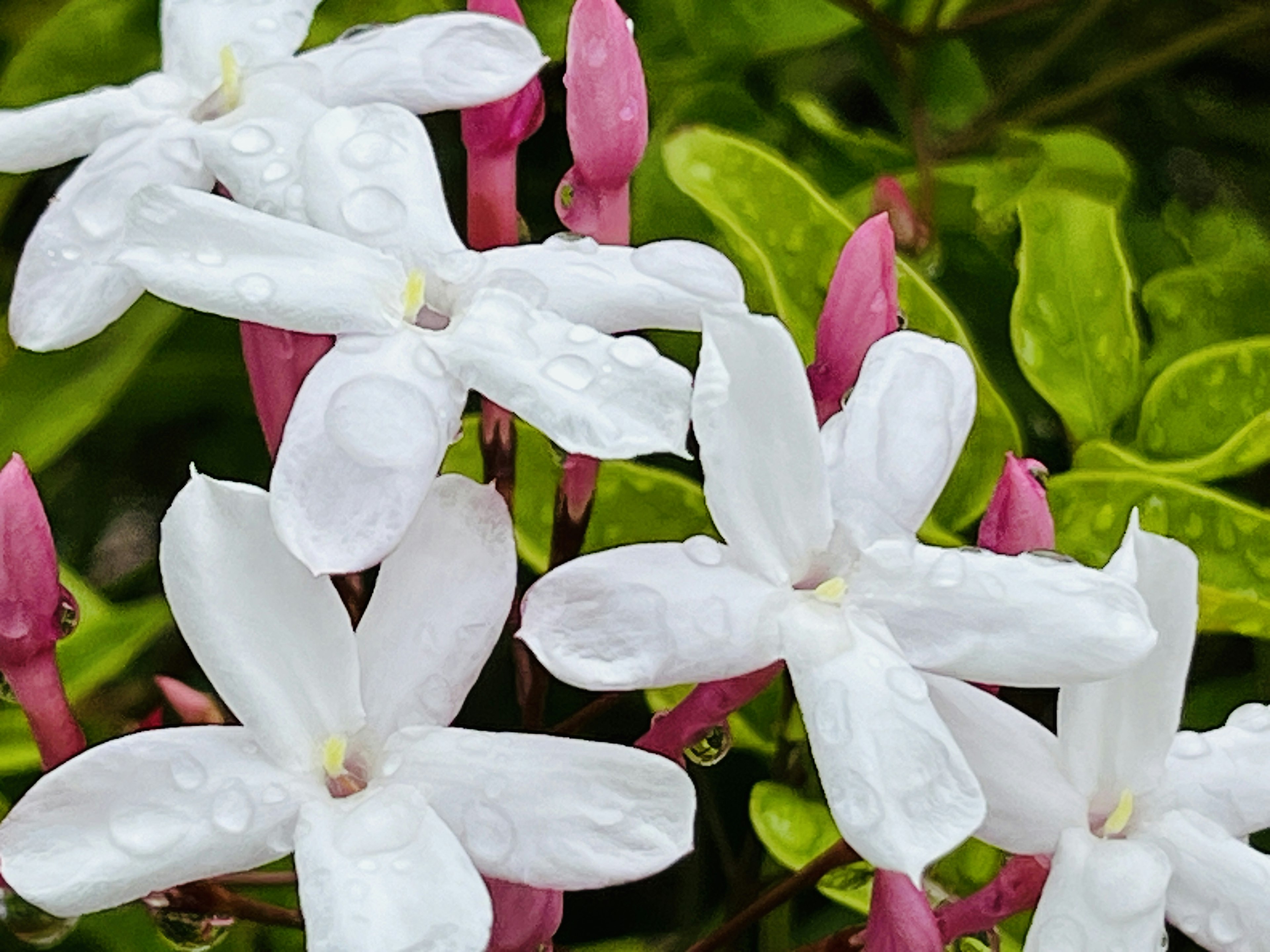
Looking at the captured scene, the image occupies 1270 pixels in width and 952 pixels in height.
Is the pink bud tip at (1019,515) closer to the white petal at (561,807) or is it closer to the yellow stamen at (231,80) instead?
the white petal at (561,807)

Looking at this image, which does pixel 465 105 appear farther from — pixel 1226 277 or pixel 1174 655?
pixel 1226 277

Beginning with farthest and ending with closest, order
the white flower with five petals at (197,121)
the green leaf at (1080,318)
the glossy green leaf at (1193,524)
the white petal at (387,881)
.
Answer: the green leaf at (1080,318)
the glossy green leaf at (1193,524)
the white flower with five petals at (197,121)
the white petal at (387,881)

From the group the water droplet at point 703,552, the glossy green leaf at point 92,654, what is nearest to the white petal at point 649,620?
the water droplet at point 703,552

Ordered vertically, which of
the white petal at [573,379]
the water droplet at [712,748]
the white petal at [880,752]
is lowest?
the water droplet at [712,748]

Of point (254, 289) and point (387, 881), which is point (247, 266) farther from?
point (387, 881)

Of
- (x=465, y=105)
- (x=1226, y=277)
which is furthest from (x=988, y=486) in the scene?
(x=465, y=105)
